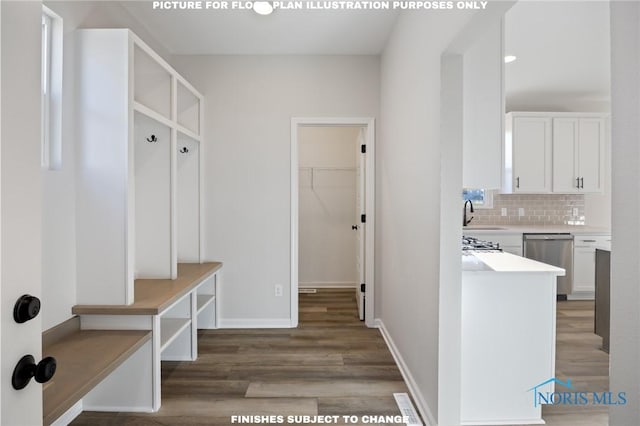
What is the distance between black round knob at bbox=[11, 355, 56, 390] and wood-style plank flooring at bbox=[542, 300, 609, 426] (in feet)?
7.88

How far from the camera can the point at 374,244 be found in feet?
11.4

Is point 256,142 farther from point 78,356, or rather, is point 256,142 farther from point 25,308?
point 25,308

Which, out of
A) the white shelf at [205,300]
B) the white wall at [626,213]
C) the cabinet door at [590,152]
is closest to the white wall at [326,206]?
the white shelf at [205,300]

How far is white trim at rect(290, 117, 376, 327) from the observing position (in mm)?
3424

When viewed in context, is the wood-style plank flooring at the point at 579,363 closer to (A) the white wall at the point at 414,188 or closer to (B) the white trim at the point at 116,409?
(A) the white wall at the point at 414,188

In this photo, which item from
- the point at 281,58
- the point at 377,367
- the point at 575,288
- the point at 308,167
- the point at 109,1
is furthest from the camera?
the point at 308,167

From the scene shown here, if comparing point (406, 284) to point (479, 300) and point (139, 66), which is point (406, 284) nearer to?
point (479, 300)

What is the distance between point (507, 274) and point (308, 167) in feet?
11.5

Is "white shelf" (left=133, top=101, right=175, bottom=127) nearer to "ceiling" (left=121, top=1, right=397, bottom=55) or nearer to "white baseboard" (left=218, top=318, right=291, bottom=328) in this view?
"ceiling" (left=121, top=1, right=397, bottom=55)

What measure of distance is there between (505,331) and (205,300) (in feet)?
8.02

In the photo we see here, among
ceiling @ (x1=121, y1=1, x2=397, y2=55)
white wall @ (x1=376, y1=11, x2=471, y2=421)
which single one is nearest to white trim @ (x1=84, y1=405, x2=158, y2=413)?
white wall @ (x1=376, y1=11, x2=471, y2=421)

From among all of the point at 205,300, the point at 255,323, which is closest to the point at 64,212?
the point at 205,300

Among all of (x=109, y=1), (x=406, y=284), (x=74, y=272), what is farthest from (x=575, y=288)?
(x=109, y=1)

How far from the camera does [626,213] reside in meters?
0.70
